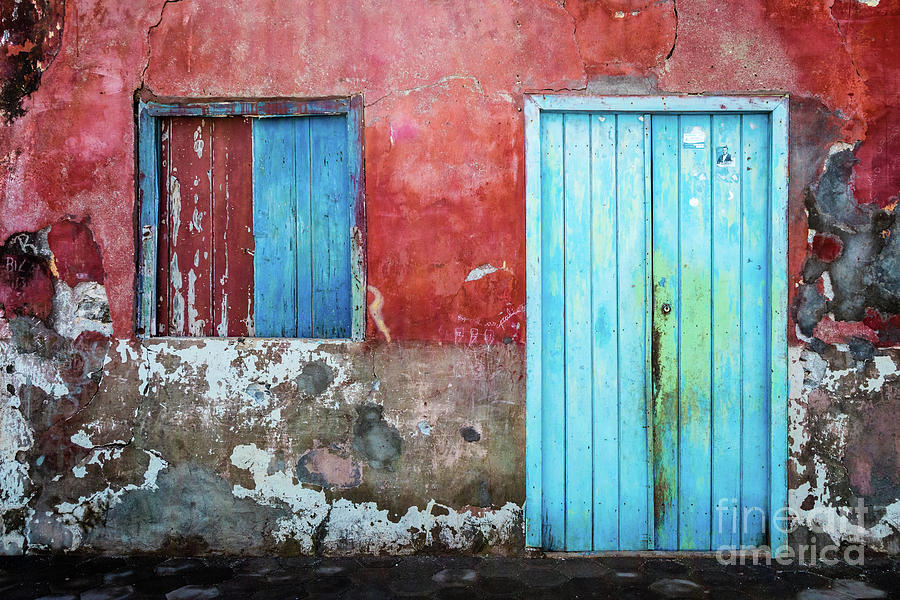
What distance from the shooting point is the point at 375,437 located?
321 centimetres

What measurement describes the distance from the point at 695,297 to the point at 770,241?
456 mm

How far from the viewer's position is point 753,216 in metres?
3.22

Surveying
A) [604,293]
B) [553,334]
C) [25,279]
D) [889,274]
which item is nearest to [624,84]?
[604,293]

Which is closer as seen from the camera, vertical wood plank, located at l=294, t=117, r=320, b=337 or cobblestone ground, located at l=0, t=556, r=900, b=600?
cobblestone ground, located at l=0, t=556, r=900, b=600

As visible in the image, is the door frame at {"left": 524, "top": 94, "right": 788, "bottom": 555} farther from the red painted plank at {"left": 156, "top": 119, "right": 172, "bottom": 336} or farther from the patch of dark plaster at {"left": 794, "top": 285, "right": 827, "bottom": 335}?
the red painted plank at {"left": 156, "top": 119, "right": 172, "bottom": 336}

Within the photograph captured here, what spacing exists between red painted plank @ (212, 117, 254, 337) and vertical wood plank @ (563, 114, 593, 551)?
1665mm

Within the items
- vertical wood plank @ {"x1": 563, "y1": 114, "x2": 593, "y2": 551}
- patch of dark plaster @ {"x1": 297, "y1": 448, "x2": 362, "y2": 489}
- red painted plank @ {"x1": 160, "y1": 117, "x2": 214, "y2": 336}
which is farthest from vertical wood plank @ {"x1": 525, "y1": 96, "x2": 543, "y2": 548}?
red painted plank @ {"x1": 160, "y1": 117, "x2": 214, "y2": 336}

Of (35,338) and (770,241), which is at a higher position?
(770,241)

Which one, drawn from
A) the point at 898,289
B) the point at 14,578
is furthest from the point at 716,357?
the point at 14,578

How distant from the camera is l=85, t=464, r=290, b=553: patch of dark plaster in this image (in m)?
3.23

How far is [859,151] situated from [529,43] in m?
1.73

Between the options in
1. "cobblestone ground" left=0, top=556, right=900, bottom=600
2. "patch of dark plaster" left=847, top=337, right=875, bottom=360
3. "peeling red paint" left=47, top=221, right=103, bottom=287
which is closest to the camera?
"cobblestone ground" left=0, top=556, right=900, bottom=600

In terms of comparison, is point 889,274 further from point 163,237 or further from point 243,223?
point 163,237

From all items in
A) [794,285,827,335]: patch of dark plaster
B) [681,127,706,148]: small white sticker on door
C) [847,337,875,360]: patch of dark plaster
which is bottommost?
[847,337,875,360]: patch of dark plaster
